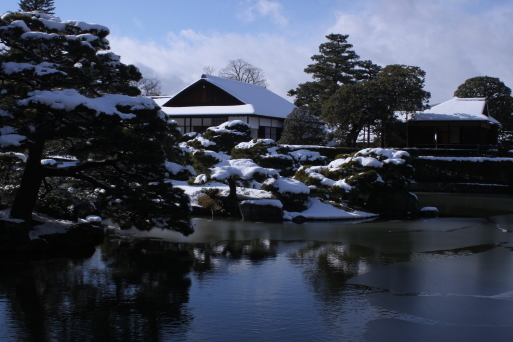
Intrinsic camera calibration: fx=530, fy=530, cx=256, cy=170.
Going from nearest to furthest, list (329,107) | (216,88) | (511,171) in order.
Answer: (511,171) → (329,107) → (216,88)

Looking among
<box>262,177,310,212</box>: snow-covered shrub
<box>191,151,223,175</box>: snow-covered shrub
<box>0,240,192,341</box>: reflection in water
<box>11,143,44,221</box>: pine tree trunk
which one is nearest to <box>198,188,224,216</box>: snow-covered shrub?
<box>191,151,223,175</box>: snow-covered shrub

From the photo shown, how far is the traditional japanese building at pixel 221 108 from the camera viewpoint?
1321 inches

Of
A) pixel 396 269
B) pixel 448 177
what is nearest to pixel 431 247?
pixel 396 269

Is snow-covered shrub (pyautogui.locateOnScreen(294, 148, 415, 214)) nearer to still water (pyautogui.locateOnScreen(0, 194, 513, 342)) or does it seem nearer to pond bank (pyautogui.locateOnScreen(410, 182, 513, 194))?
still water (pyautogui.locateOnScreen(0, 194, 513, 342))

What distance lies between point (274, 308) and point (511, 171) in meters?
24.6

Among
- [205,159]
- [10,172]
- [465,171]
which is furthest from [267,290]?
[465,171]

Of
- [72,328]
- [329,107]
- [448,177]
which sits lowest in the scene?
[72,328]

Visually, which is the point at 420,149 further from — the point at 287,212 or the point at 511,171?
the point at 287,212

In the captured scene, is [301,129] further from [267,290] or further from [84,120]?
[267,290]

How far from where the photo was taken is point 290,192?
17.2 metres

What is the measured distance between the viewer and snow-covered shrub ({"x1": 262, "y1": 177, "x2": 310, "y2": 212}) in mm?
17188

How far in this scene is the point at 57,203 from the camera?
13.4 meters

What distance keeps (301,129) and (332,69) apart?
372 inches

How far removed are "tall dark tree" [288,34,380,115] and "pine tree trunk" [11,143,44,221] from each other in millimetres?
30479
